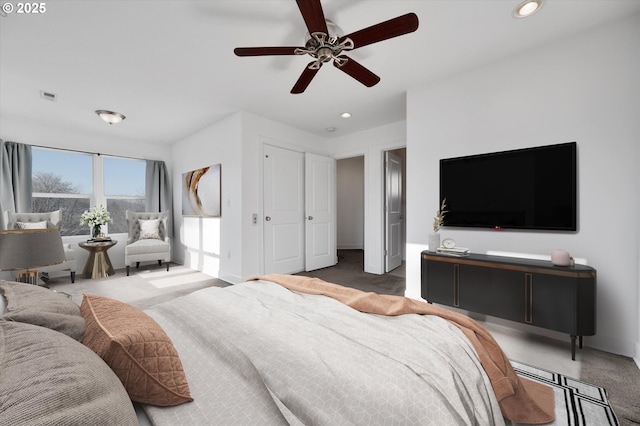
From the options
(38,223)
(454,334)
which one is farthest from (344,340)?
(38,223)

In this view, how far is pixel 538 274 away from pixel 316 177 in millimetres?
3502

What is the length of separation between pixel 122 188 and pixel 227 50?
13.9 ft

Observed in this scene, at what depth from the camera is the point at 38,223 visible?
12.6 feet

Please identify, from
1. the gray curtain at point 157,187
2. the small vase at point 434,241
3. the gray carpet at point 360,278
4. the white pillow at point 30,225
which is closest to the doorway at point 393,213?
the gray carpet at point 360,278

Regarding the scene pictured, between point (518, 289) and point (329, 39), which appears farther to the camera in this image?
point (518, 289)

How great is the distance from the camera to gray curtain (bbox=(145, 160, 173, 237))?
5324 mm

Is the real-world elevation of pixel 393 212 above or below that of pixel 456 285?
above

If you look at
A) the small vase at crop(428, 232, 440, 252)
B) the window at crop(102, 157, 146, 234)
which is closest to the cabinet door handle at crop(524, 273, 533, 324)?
the small vase at crop(428, 232, 440, 252)

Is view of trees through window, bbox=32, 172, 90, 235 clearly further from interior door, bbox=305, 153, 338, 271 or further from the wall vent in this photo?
interior door, bbox=305, 153, 338, 271

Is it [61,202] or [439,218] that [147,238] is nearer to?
[61,202]

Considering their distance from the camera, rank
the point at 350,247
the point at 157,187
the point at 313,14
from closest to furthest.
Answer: the point at 313,14 → the point at 157,187 → the point at 350,247

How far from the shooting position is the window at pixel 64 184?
4.38 m

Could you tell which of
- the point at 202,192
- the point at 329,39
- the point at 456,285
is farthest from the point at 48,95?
Result: the point at 456,285

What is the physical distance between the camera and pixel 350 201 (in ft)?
24.4
